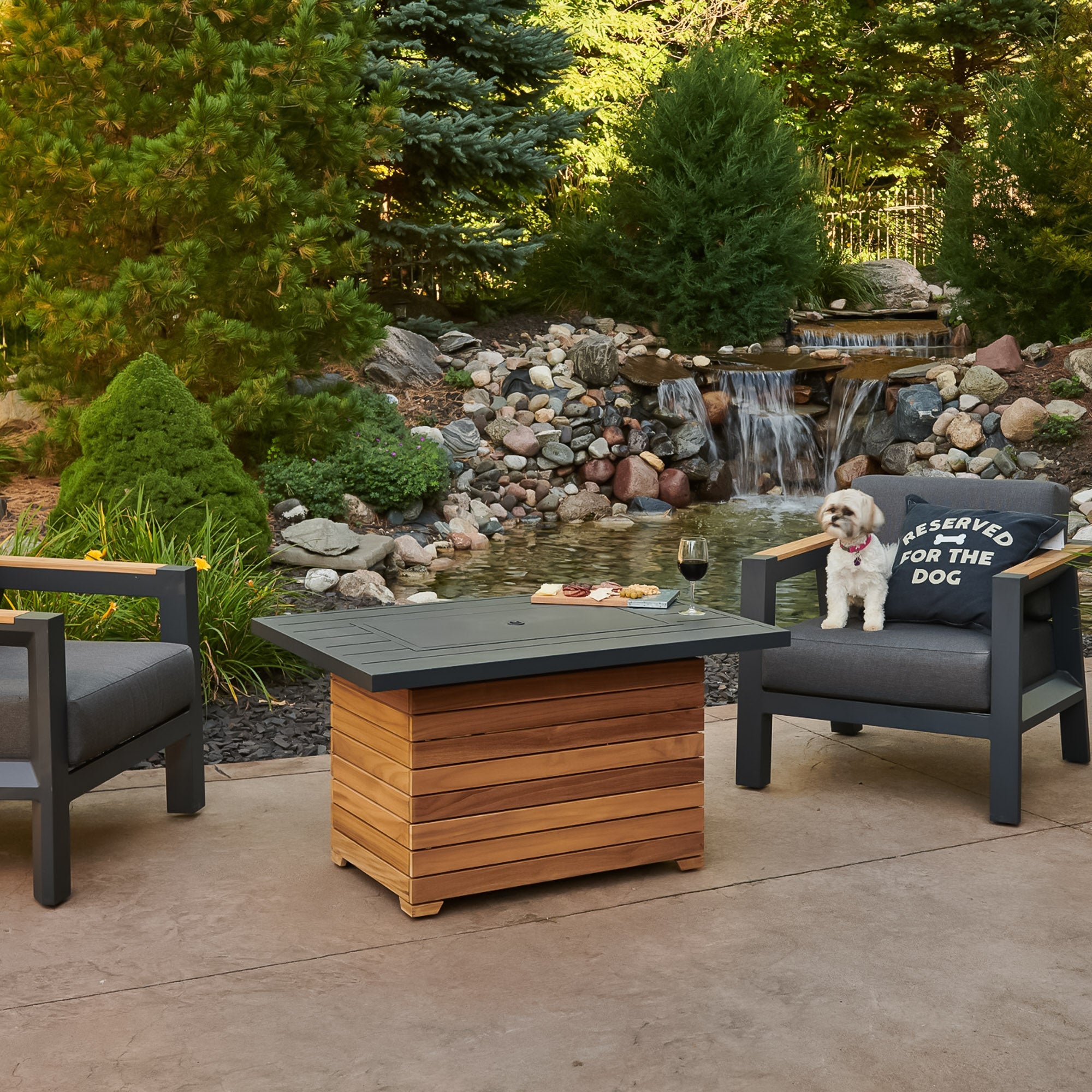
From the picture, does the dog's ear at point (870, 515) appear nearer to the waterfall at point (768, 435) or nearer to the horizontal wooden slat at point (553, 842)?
the horizontal wooden slat at point (553, 842)

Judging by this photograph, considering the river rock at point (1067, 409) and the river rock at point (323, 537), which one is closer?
the river rock at point (323, 537)

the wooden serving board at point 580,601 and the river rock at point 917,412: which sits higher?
the river rock at point 917,412

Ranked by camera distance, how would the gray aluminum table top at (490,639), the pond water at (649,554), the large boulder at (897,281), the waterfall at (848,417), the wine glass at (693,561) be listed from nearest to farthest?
the gray aluminum table top at (490,639) < the wine glass at (693,561) < the pond water at (649,554) < the waterfall at (848,417) < the large boulder at (897,281)

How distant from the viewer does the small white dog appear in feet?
11.8

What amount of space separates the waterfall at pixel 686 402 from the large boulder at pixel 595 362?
0.48m

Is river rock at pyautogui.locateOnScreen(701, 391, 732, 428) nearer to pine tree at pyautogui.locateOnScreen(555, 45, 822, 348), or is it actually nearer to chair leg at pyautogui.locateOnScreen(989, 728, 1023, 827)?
pine tree at pyautogui.locateOnScreen(555, 45, 822, 348)

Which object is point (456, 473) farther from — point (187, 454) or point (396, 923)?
point (396, 923)

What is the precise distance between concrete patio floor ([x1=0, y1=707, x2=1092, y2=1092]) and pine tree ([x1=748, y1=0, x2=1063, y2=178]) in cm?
1626

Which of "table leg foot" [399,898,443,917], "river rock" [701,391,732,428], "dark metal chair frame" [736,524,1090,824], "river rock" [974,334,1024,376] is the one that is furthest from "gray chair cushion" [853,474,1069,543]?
"river rock" [974,334,1024,376]

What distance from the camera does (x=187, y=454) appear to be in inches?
209

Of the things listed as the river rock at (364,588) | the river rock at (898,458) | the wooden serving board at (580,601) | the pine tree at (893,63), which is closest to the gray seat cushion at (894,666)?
the wooden serving board at (580,601)

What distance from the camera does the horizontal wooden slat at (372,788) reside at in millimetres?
2760

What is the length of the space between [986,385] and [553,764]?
879 cm

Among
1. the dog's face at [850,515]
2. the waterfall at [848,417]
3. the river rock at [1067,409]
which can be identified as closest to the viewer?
the dog's face at [850,515]
